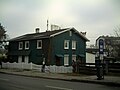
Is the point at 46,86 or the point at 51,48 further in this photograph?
the point at 51,48

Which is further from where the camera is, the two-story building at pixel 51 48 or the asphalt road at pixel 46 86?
the two-story building at pixel 51 48

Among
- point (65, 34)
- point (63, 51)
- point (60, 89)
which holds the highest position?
point (65, 34)

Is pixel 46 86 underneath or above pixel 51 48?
underneath

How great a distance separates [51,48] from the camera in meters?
37.3

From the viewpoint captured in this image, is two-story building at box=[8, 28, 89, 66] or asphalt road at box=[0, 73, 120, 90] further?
two-story building at box=[8, 28, 89, 66]

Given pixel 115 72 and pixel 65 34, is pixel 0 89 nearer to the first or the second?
pixel 115 72

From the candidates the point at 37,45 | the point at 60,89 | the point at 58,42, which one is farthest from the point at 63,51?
the point at 60,89

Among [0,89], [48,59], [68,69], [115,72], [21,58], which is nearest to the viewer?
[0,89]

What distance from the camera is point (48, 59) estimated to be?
3697cm

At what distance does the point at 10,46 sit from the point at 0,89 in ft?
112

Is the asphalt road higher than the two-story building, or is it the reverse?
the two-story building

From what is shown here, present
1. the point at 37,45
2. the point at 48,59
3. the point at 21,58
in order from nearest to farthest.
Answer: the point at 48,59, the point at 37,45, the point at 21,58

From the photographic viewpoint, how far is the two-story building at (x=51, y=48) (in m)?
37.6

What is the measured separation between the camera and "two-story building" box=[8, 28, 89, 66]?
3756 centimetres
